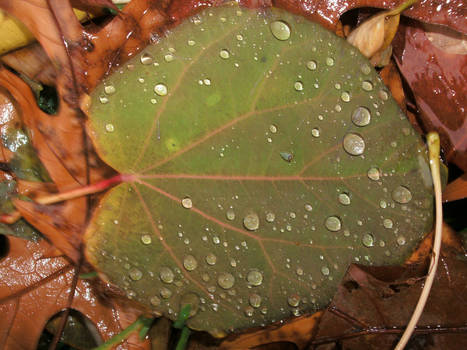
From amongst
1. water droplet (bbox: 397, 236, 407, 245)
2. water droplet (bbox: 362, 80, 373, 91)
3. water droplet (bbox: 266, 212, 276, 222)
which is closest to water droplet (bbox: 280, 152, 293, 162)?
water droplet (bbox: 266, 212, 276, 222)

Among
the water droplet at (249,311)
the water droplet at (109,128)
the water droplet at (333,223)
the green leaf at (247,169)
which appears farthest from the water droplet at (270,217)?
the water droplet at (109,128)

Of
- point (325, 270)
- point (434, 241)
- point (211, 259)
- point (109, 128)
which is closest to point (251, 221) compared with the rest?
point (211, 259)

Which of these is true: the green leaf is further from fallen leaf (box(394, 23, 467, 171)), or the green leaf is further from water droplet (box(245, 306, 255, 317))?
fallen leaf (box(394, 23, 467, 171))

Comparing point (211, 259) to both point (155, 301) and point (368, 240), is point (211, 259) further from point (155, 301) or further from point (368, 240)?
point (368, 240)

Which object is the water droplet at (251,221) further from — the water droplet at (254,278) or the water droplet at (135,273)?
the water droplet at (135,273)

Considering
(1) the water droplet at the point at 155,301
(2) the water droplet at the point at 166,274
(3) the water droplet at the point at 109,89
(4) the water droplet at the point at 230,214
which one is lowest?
(1) the water droplet at the point at 155,301
